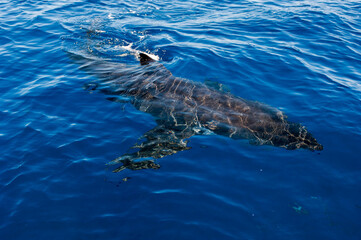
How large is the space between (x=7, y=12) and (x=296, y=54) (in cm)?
1907

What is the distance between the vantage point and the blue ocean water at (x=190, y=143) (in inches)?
266

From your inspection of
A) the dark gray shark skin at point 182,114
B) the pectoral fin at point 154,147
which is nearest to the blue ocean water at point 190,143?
the pectoral fin at point 154,147

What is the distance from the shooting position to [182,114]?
10.4 m

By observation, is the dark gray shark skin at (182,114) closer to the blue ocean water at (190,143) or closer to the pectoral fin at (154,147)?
the pectoral fin at (154,147)

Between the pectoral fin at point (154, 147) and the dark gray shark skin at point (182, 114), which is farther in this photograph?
the dark gray shark skin at point (182, 114)

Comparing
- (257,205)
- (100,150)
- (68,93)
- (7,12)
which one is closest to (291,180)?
(257,205)

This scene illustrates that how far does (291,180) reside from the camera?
A: 25.8ft

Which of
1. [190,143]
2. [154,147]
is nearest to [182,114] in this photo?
[190,143]

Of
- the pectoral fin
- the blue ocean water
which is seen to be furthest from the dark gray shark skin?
the blue ocean water

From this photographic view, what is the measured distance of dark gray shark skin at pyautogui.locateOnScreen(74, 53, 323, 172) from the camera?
897cm

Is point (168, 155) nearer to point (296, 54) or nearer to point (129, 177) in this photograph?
point (129, 177)

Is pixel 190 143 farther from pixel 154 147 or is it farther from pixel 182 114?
pixel 182 114

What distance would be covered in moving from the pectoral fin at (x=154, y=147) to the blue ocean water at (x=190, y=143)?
9.9 inches

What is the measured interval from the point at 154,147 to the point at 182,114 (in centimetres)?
194
